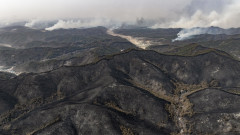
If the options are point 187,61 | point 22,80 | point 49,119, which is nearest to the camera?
point 49,119

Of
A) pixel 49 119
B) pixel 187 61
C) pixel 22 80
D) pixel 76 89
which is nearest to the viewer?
pixel 49 119

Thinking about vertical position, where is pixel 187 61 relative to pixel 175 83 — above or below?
above

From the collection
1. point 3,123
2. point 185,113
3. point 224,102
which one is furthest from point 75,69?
point 224,102

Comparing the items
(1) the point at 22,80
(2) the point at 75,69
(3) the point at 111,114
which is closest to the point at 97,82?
(2) the point at 75,69

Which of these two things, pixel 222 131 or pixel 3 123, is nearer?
pixel 222 131

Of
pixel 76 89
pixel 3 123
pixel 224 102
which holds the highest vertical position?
pixel 224 102

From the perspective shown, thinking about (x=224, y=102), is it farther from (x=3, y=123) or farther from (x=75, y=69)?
(x=3, y=123)

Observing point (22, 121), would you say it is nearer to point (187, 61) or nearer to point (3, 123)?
point (3, 123)

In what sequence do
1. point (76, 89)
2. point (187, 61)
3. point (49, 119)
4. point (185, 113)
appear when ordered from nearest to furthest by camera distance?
point (49, 119) < point (185, 113) < point (76, 89) < point (187, 61)

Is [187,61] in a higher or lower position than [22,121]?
higher
